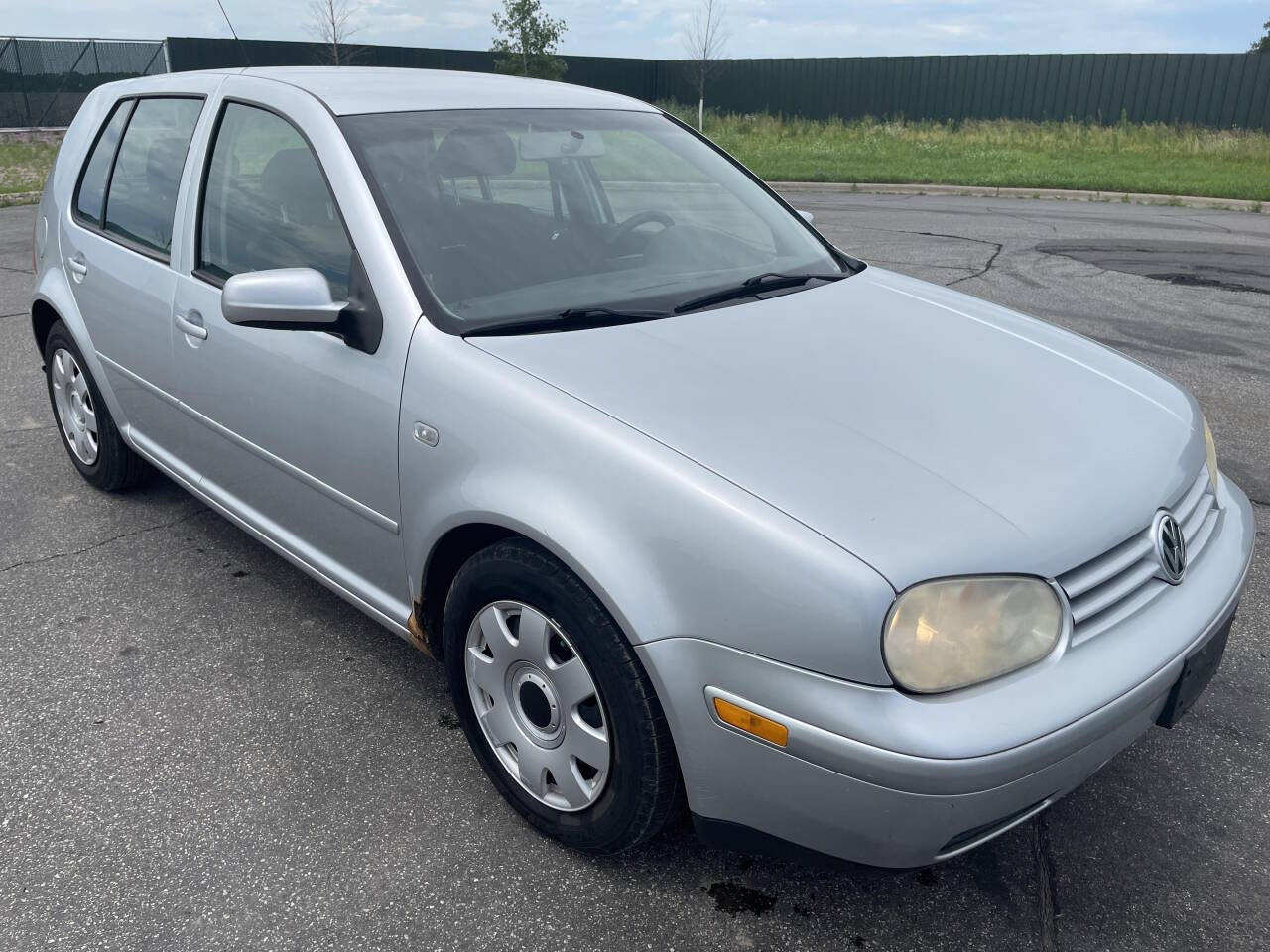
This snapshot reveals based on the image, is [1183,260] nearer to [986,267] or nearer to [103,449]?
[986,267]

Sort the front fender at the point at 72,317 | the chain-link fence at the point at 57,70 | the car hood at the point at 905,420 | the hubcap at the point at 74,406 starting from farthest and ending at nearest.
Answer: the chain-link fence at the point at 57,70
the hubcap at the point at 74,406
the front fender at the point at 72,317
the car hood at the point at 905,420

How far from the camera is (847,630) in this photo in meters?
1.75

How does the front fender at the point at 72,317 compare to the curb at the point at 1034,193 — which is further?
→ the curb at the point at 1034,193

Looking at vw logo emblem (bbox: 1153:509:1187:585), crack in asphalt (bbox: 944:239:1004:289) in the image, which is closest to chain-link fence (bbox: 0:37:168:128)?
crack in asphalt (bbox: 944:239:1004:289)

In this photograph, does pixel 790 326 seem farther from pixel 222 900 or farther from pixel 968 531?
pixel 222 900

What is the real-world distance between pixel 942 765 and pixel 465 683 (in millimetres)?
1207

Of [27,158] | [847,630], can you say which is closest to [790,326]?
[847,630]

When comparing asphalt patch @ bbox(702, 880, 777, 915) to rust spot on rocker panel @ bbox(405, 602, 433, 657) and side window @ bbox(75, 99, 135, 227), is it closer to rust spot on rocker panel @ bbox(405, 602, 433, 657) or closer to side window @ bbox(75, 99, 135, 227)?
rust spot on rocker panel @ bbox(405, 602, 433, 657)

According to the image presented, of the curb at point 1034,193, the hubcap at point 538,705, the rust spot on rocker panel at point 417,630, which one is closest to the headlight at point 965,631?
the hubcap at point 538,705

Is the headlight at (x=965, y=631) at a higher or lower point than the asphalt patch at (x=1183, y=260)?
higher

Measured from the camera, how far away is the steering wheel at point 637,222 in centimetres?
293

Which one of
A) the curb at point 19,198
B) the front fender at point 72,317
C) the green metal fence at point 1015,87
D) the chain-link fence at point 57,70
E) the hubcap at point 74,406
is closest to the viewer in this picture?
the front fender at point 72,317

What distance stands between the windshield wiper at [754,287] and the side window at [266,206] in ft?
2.94

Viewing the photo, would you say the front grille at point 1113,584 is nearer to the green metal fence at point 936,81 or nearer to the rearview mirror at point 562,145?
the rearview mirror at point 562,145
